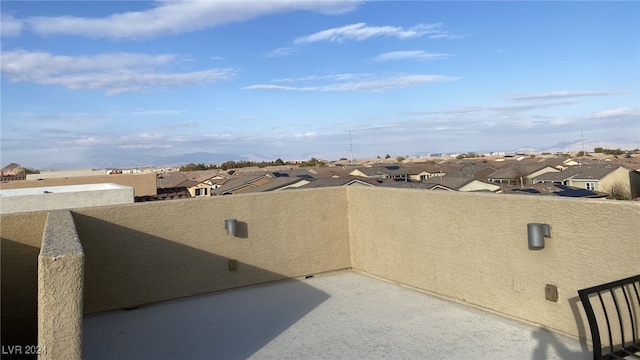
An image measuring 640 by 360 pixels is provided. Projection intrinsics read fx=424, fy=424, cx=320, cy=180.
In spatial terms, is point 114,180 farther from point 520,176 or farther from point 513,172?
point 513,172

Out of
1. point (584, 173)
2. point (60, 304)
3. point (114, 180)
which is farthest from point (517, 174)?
point (60, 304)

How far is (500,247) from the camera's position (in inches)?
202

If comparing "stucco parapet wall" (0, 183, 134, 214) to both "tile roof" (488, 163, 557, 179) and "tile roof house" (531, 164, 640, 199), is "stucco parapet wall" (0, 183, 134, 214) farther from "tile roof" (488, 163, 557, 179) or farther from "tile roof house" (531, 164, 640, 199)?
"tile roof" (488, 163, 557, 179)

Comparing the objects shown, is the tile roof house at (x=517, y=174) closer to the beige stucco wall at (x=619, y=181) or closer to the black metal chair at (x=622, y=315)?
the beige stucco wall at (x=619, y=181)

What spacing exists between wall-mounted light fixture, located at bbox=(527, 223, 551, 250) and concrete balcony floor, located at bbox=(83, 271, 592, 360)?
955 mm

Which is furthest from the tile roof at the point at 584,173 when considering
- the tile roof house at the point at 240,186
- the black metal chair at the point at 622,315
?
the black metal chair at the point at 622,315

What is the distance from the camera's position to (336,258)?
25.2ft

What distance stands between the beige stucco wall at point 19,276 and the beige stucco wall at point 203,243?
22.2 inches

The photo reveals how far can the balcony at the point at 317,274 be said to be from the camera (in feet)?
13.7

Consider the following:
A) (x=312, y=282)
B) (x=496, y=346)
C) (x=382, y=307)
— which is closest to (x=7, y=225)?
(x=312, y=282)

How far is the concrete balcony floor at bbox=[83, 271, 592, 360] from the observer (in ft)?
14.1

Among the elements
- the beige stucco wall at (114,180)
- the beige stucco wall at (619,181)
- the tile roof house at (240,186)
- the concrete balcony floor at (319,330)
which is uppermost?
the beige stucco wall at (114,180)

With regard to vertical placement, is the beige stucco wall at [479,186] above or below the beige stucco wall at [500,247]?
below

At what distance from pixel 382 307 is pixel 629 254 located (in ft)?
9.49
